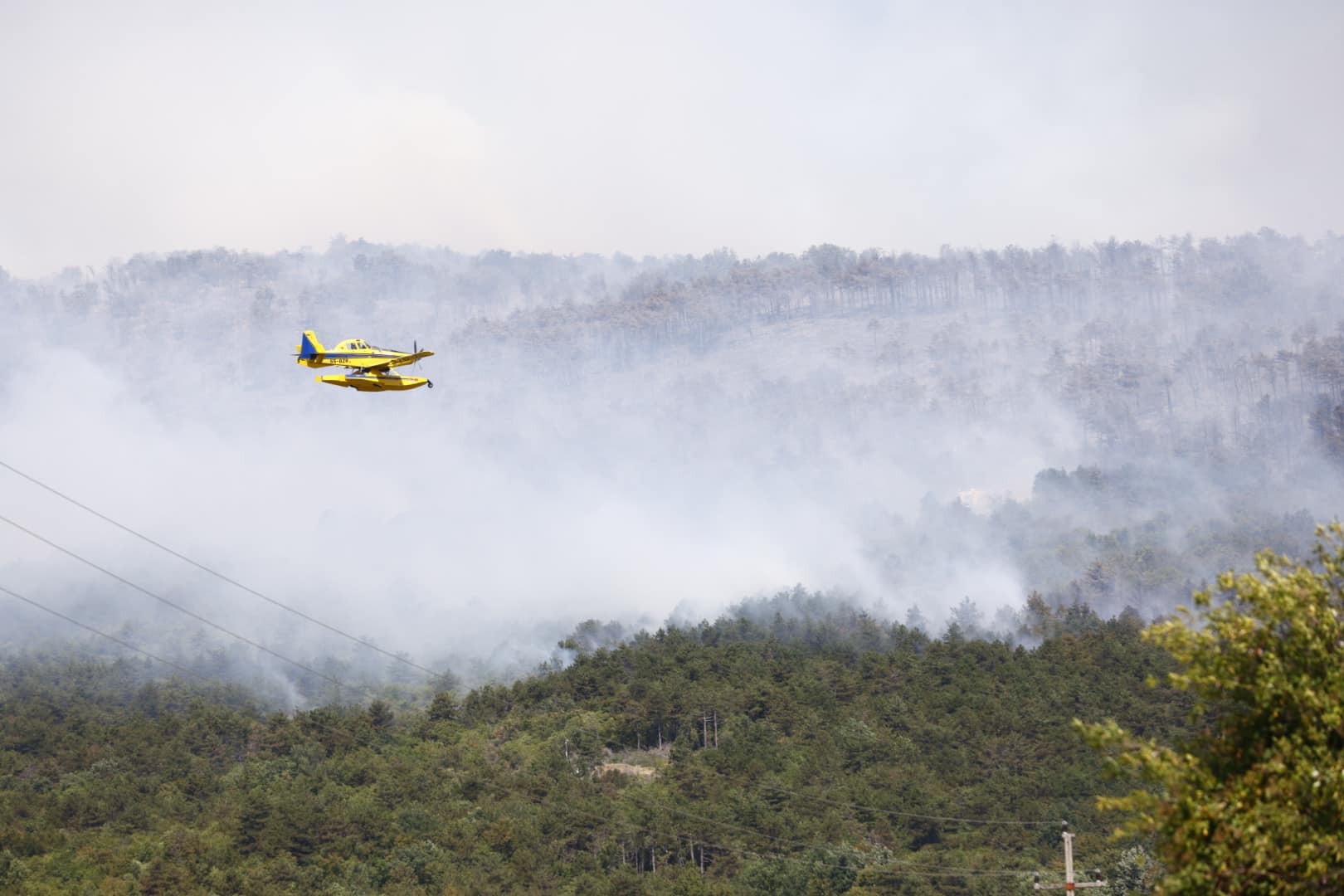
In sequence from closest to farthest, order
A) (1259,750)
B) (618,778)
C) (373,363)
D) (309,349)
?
(1259,750)
(373,363)
(309,349)
(618,778)

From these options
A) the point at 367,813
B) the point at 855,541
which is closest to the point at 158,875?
the point at 367,813

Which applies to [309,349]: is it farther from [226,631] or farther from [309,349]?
[226,631]

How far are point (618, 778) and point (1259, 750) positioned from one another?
7380cm

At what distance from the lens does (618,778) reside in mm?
89688

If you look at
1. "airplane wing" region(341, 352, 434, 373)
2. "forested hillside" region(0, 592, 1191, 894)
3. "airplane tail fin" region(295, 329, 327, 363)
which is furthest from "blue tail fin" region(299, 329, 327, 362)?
"forested hillside" region(0, 592, 1191, 894)

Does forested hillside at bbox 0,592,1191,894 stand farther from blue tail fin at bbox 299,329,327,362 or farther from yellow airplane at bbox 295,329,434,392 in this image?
yellow airplane at bbox 295,329,434,392

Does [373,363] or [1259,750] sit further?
[373,363]

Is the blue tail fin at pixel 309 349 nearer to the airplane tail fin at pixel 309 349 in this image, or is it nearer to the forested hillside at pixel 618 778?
the airplane tail fin at pixel 309 349

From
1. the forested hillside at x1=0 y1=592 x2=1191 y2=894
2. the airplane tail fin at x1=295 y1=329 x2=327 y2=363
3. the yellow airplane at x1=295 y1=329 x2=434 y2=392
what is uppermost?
the airplane tail fin at x1=295 y1=329 x2=327 y2=363

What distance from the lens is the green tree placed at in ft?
57.5

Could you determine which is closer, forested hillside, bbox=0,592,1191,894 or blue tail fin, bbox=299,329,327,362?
blue tail fin, bbox=299,329,327,362

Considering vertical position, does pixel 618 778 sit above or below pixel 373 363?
below

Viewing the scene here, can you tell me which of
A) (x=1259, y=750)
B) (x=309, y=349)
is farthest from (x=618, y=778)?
(x=1259, y=750)

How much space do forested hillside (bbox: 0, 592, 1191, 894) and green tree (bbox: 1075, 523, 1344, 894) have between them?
4435 cm
